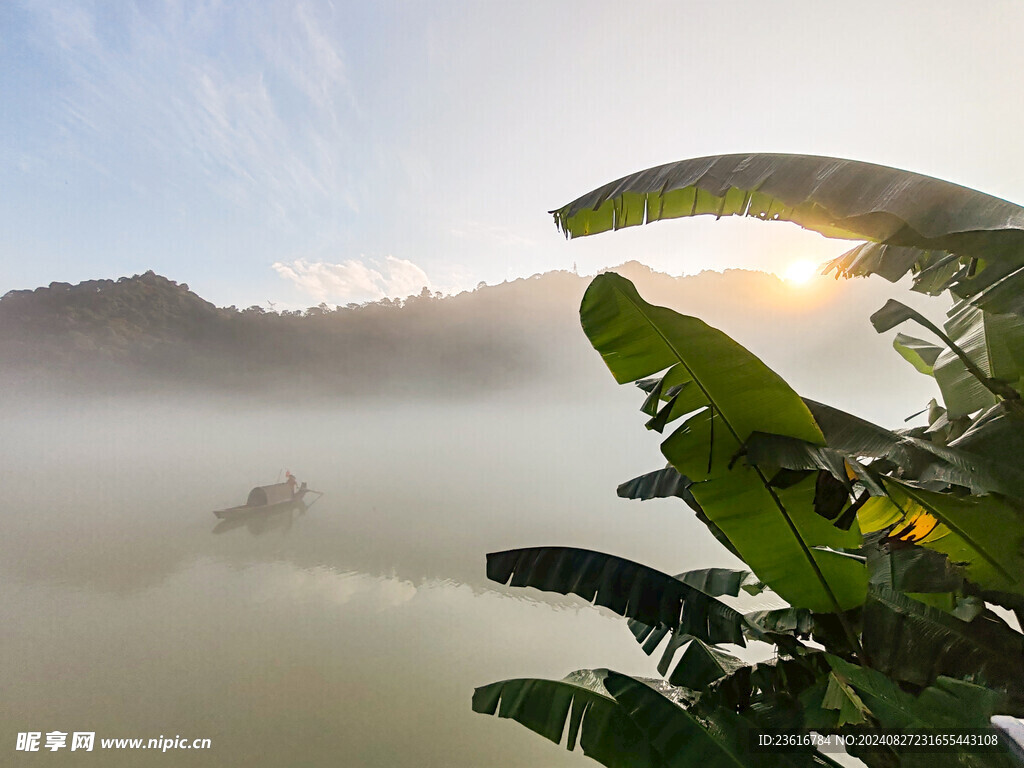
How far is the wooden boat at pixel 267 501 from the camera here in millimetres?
2234

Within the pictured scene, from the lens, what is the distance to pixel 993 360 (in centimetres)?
74

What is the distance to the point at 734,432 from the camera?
1.89ft

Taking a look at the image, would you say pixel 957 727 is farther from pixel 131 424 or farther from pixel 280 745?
pixel 131 424

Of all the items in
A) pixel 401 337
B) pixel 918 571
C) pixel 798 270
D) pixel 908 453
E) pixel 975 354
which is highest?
pixel 401 337

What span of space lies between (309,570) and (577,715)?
1885 millimetres

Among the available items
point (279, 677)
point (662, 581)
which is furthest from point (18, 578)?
point (662, 581)

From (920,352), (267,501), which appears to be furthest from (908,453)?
(267,501)

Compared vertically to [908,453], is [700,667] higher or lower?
lower

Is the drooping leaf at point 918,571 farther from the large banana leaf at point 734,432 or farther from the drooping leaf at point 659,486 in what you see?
the drooping leaf at point 659,486

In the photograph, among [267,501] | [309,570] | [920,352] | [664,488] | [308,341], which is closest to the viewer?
[664,488]

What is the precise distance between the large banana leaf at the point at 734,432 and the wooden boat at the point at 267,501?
221 centimetres

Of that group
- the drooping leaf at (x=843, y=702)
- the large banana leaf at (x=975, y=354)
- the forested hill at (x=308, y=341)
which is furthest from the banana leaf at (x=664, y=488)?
the forested hill at (x=308, y=341)

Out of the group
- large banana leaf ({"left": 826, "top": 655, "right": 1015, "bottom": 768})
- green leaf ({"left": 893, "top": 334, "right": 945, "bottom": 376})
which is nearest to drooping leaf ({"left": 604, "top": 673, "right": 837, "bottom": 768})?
large banana leaf ({"left": 826, "top": 655, "right": 1015, "bottom": 768})

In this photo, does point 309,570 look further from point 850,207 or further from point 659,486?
point 850,207
